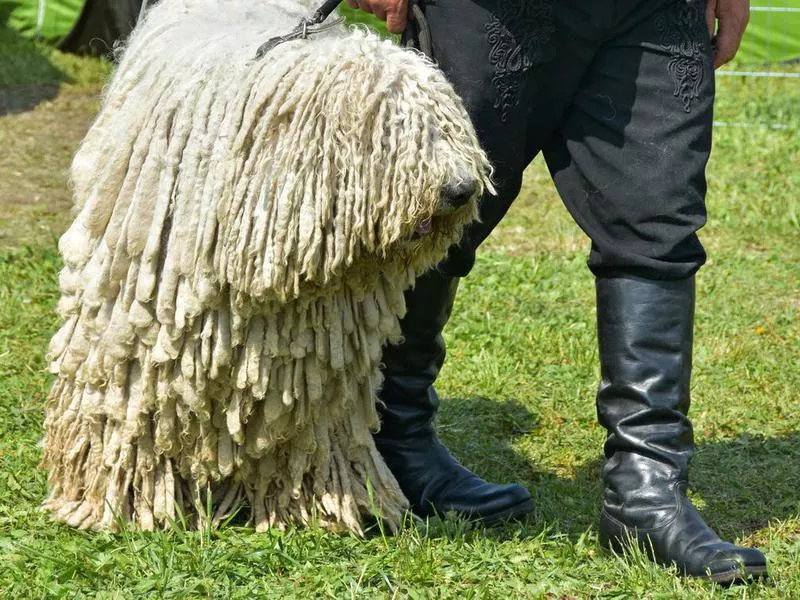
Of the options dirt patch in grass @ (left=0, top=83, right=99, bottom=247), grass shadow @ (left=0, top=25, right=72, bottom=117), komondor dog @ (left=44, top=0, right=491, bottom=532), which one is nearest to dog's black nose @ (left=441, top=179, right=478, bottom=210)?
komondor dog @ (left=44, top=0, right=491, bottom=532)

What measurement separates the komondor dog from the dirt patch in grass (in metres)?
2.27

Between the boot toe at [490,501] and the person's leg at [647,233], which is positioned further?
the boot toe at [490,501]

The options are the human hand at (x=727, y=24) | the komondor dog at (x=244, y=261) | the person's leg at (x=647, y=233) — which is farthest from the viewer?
the human hand at (x=727, y=24)

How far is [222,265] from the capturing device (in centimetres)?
270

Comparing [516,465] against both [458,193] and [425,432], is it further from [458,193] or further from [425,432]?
[458,193]

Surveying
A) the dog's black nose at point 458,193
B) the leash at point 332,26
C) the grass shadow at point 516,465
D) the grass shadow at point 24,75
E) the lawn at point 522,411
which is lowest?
the grass shadow at point 516,465

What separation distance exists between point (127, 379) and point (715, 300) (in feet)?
9.43

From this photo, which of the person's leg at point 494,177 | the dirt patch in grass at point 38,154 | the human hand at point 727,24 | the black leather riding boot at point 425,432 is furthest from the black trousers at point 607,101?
the dirt patch in grass at point 38,154

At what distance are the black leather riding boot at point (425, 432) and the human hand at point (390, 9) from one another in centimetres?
65

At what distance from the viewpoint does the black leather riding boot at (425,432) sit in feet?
10.9

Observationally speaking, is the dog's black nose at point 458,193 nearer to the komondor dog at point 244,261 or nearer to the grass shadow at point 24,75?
the komondor dog at point 244,261

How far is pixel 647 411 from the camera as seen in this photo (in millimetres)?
3107

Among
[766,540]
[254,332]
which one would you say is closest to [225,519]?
[254,332]

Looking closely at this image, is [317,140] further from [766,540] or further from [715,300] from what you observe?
Result: [715,300]
